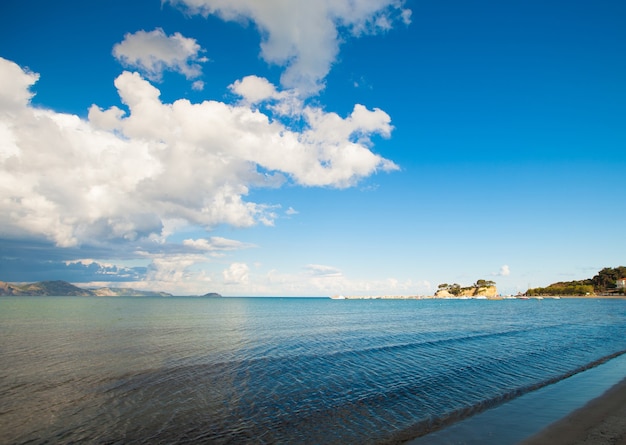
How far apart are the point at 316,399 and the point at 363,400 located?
2.46m

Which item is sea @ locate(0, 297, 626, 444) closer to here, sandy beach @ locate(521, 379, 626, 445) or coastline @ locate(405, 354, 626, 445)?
coastline @ locate(405, 354, 626, 445)

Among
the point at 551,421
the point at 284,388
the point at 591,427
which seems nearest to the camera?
the point at 591,427

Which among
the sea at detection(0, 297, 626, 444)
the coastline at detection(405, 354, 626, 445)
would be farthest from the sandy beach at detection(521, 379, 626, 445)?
the sea at detection(0, 297, 626, 444)

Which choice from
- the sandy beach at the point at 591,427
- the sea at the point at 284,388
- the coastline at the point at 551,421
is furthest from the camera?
the sea at the point at 284,388

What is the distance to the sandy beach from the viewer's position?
12.1m

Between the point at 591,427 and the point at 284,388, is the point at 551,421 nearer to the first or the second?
the point at 591,427

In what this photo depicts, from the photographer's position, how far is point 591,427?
44.0ft

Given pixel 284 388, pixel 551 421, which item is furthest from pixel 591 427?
pixel 284 388

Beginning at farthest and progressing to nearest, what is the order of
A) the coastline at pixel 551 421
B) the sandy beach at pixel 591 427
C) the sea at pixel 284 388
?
the sea at pixel 284 388 < the coastline at pixel 551 421 < the sandy beach at pixel 591 427

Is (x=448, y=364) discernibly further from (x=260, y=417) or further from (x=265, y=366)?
(x=260, y=417)

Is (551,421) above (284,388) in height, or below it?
above

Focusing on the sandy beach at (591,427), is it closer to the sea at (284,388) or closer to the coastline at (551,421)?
the coastline at (551,421)

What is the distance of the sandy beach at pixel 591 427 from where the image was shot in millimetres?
12094

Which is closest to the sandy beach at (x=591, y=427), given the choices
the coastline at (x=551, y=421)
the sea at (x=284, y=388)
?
the coastline at (x=551, y=421)
